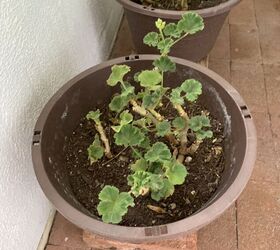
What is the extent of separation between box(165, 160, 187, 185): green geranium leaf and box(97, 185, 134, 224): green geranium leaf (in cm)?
10

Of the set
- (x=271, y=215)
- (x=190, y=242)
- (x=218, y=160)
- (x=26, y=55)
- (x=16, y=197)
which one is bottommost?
(x=271, y=215)

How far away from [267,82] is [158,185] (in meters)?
0.88

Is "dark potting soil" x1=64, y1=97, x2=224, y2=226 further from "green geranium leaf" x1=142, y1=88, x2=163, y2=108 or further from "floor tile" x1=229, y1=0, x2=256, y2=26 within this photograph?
"floor tile" x1=229, y1=0, x2=256, y2=26

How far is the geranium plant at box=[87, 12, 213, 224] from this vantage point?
0.67m

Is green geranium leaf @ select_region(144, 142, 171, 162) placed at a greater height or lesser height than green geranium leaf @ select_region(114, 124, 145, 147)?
lesser

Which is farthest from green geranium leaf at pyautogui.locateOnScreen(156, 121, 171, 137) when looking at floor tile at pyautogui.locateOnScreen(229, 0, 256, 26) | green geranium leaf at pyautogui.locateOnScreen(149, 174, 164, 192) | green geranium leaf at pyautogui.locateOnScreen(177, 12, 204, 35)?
floor tile at pyautogui.locateOnScreen(229, 0, 256, 26)

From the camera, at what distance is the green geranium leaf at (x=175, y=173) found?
0.71 m

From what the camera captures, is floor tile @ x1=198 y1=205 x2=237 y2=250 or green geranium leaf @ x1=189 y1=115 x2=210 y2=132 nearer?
green geranium leaf @ x1=189 y1=115 x2=210 y2=132

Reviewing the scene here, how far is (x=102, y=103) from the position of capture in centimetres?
100

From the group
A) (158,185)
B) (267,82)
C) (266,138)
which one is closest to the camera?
(158,185)

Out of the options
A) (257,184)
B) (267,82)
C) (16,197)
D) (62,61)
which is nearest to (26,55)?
(62,61)

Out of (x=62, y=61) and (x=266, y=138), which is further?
(x=266, y=138)

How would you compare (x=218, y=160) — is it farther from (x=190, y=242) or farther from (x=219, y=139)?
(x=190, y=242)

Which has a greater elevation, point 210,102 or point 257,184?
point 210,102
